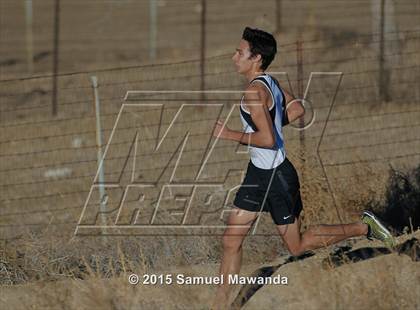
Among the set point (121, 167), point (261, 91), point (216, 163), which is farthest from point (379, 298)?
point (121, 167)

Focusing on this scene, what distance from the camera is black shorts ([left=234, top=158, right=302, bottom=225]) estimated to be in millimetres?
6422

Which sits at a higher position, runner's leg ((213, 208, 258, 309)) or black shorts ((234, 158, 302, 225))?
black shorts ((234, 158, 302, 225))

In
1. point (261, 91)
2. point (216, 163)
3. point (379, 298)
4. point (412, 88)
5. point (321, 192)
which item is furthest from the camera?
point (412, 88)

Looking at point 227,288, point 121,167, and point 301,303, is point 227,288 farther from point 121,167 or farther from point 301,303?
point 121,167

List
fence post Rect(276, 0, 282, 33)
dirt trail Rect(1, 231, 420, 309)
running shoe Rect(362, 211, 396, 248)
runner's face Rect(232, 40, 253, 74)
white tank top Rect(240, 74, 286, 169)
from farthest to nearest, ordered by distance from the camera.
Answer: fence post Rect(276, 0, 282, 33), running shoe Rect(362, 211, 396, 248), runner's face Rect(232, 40, 253, 74), white tank top Rect(240, 74, 286, 169), dirt trail Rect(1, 231, 420, 309)

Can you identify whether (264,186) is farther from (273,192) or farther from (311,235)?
(311,235)

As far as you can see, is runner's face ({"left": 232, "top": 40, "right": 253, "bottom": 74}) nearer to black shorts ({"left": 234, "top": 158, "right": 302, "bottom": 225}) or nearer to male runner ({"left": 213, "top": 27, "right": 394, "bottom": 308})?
male runner ({"left": 213, "top": 27, "right": 394, "bottom": 308})

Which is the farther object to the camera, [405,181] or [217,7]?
[217,7]

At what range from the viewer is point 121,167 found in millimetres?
12344

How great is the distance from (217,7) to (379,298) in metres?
22.1

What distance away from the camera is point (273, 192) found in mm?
6422

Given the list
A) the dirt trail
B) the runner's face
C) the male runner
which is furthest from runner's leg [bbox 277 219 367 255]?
the runner's face

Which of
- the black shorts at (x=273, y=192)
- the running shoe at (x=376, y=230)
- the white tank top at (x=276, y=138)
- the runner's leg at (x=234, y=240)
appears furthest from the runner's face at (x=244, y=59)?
the running shoe at (x=376, y=230)

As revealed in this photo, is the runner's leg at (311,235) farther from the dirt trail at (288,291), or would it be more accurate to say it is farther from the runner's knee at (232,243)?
the runner's knee at (232,243)
